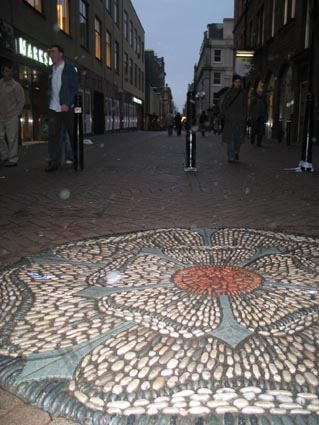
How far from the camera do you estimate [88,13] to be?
23.9m

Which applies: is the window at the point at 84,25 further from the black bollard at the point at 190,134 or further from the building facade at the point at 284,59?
the black bollard at the point at 190,134

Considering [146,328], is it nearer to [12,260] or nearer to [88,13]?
[12,260]

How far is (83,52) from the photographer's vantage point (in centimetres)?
2284

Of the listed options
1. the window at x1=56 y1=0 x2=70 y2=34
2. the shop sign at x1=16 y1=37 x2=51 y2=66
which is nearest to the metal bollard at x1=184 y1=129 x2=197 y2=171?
the shop sign at x1=16 y1=37 x2=51 y2=66

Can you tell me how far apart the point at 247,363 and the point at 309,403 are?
0.92 ft

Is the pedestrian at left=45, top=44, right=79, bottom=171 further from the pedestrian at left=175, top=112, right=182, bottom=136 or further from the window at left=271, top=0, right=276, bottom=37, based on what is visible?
the pedestrian at left=175, top=112, right=182, bottom=136

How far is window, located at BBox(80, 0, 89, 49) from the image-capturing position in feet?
74.3

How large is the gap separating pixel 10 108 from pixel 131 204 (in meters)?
4.64

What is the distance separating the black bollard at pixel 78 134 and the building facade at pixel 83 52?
20.7ft

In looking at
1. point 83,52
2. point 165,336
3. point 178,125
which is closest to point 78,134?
point 165,336

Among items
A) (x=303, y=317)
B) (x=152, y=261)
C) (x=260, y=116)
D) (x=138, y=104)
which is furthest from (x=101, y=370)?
(x=138, y=104)

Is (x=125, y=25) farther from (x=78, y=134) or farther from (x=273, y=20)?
(x=78, y=134)

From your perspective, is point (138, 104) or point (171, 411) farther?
point (138, 104)

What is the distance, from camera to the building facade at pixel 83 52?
14.1 metres
